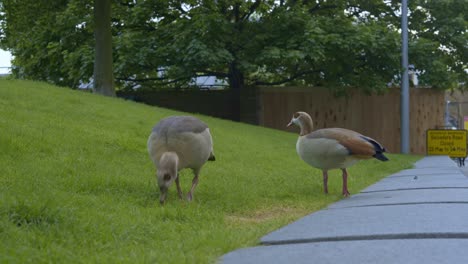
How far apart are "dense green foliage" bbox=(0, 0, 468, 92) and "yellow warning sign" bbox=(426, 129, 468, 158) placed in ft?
8.23

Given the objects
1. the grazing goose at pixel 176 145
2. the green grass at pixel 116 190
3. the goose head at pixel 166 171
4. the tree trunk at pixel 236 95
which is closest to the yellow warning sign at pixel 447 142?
the tree trunk at pixel 236 95

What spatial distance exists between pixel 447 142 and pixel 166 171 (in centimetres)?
1805

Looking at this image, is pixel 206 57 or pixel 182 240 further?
pixel 206 57

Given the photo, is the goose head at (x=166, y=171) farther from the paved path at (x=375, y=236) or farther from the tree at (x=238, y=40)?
the tree at (x=238, y=40)

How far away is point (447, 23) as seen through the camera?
88.0ft

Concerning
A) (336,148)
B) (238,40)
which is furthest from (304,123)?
(238,40)

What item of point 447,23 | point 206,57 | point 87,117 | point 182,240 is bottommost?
point 182,240

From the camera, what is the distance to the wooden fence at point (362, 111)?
2778 cm

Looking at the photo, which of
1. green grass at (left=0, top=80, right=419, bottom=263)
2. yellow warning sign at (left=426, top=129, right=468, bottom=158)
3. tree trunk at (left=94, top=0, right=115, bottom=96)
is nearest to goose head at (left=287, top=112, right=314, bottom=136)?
green grass at (left=0, top=80, right=419, bottom=263)

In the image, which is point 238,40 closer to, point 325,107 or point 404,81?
point 404,81

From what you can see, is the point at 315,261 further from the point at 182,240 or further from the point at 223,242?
the point at 182,240

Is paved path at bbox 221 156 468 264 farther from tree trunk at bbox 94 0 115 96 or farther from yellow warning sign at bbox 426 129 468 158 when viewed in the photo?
yellow warning sign at bbox 426 129 468 158

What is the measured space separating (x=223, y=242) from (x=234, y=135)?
444 inches

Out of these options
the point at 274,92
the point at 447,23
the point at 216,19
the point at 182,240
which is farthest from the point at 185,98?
the point at 182,240
